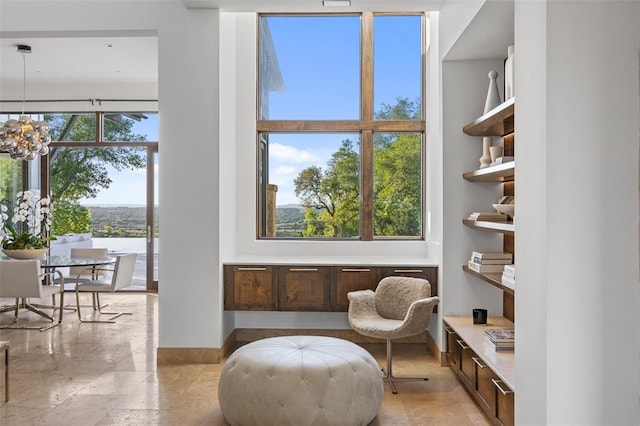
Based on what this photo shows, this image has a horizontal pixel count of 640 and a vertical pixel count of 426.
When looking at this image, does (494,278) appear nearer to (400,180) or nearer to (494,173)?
(494,173)

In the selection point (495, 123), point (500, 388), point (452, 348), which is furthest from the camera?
point (452, 348)

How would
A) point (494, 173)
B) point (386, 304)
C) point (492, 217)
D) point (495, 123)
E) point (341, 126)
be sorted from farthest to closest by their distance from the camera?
point (341, 126) < point (386, 304) < point (492, 217) < point (495, 123) < point (494, 173)

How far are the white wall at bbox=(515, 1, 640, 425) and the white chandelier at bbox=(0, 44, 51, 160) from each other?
18.4 ft

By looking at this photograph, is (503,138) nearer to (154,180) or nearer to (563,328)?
(563,328)

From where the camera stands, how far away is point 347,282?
4.40 m

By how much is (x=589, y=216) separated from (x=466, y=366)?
1.84 m

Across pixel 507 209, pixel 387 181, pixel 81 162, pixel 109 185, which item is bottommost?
pixel 507 209

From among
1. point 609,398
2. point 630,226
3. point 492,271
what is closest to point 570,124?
point 630,226

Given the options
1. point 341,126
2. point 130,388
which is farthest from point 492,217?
point 130,388

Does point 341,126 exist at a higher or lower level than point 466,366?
higher

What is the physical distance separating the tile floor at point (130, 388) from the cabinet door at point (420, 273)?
2.22 feet

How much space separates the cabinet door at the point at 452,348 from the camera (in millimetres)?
3781

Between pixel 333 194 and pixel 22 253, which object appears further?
pixel 22 253

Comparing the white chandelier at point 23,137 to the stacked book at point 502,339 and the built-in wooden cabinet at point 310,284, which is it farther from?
the stacked book at point 502,339
